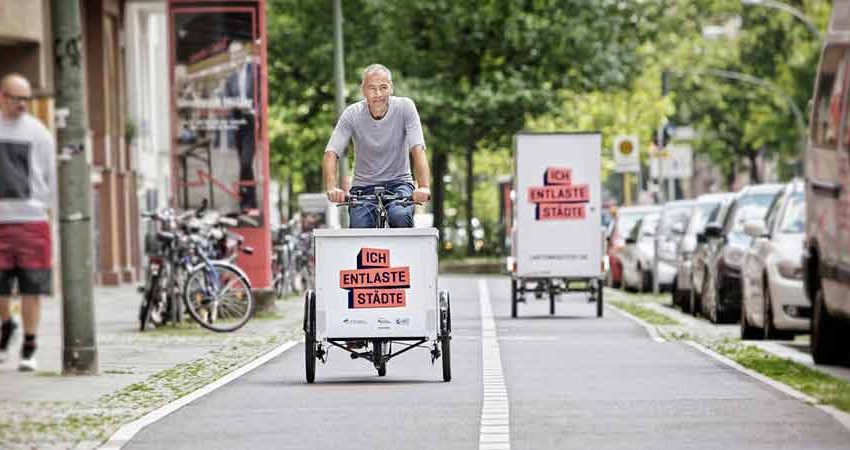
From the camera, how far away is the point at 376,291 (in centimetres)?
1483

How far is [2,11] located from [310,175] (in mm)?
31532

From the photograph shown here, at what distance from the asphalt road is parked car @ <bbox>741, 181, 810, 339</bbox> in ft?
6.09

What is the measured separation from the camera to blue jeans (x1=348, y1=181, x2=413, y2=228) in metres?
15.0

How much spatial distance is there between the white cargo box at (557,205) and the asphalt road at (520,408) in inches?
424

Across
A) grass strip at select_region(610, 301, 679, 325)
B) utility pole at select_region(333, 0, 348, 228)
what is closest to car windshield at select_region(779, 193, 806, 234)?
grass strip at select_region(610, 301, 679, 325)

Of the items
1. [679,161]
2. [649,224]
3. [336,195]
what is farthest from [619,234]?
[336,195]

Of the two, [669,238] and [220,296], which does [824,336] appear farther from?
[669,238]

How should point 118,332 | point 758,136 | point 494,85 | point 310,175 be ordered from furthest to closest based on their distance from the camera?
point 758,136 → point 310,175 → point 494,85 → point 118,332

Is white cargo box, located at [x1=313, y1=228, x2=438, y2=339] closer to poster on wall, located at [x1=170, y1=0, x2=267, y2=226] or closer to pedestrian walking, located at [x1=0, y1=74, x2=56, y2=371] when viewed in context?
pedestrian walking, located at [x1=0, y1=74, x2=56, y2=371]

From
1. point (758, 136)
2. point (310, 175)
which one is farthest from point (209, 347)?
point (758, 136)

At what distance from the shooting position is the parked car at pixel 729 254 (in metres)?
24.8

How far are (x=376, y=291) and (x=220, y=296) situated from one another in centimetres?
844

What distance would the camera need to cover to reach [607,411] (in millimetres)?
12328

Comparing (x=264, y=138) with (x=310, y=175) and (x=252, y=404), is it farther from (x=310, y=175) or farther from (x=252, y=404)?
(x=310, y=175)
